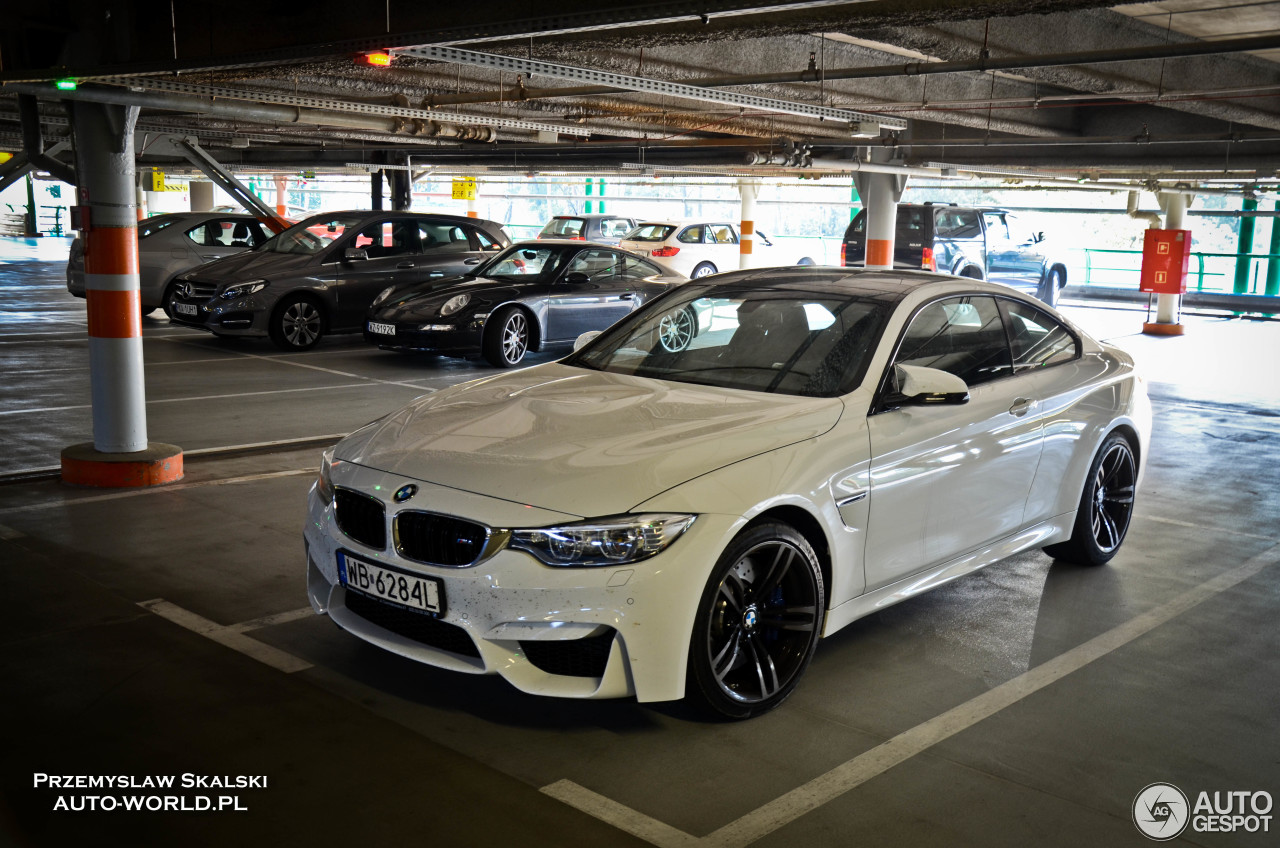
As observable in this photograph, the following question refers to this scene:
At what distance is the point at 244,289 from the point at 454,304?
2854mm

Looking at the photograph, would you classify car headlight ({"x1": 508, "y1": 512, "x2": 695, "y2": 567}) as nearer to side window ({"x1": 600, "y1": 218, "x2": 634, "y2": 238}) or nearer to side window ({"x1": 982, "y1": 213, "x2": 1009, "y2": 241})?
side window ({"x1": 982, "y1": 213, "x2": 1009, "y2": 241})

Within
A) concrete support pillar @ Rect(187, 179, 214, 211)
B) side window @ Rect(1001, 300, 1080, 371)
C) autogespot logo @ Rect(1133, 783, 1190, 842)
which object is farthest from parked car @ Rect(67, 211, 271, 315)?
concrete support pillar @ Rect(187, 179, 214, 211)

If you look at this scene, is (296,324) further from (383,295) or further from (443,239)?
(443,239)

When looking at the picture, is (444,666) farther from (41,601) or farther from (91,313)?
(91,313)

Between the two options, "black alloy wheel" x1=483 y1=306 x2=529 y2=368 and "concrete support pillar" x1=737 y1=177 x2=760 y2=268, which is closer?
"black alloy wheel" x1=483 y1=306 x2=529 y2=368

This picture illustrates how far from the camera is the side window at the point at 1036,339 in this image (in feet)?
16.1

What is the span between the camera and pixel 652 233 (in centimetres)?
2241

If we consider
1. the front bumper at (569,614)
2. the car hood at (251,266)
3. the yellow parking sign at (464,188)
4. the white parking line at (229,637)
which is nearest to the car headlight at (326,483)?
the front bumper at (569,614)

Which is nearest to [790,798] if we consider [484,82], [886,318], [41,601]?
[886,318]

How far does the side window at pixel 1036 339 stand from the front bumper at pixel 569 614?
2194 millimetres

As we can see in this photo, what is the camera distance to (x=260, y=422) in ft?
28.8

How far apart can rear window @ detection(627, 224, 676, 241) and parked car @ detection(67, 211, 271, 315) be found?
849 centimetres

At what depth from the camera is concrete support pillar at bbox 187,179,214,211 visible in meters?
38.2

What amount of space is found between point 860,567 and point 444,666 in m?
1.49
